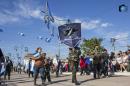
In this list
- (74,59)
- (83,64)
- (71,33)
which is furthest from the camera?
(83,64)

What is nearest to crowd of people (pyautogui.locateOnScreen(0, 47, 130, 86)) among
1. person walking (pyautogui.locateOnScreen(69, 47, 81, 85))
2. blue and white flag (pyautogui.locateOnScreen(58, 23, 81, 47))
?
person walking (pyautogui.locateOnScreen(69, 47, 81, 85))

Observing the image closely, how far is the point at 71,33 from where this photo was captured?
15883 millimetres

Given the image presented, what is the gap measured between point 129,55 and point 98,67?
14.0 feet

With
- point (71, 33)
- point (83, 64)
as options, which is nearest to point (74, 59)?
point (71, 33)

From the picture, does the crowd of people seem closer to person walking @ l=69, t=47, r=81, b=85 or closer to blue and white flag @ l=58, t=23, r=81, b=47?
person walking @ l=69, t=47, r=81, b=85

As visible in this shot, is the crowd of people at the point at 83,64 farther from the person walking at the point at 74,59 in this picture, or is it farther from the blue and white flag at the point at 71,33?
the blue and white flag at the point at 71,33

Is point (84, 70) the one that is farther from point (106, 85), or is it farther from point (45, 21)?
point (106, 85)

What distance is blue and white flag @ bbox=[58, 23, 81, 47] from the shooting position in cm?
1581

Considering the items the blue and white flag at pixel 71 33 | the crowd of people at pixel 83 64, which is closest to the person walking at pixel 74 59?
the crowd of people at pixel 83 64

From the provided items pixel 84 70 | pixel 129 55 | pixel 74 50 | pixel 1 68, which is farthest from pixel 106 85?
pixel 84 70

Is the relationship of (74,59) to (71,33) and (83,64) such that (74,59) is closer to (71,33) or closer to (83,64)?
(71,33)

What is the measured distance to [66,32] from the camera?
1609 cm

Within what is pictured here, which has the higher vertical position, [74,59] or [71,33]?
[71,33]

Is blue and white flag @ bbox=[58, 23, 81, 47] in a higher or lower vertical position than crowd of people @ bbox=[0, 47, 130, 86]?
higher
